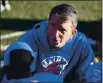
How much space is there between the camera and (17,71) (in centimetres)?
146

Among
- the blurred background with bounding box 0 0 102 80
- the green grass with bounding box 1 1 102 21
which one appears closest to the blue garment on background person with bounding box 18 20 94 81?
the blurred background with bounding box 0 0 102 80

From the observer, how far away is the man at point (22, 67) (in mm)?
1417

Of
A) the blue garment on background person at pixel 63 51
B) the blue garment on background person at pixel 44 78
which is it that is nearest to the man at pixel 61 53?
the blue garment on background person at pixel 63 51

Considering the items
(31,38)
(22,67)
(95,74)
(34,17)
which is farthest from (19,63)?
(34,17)

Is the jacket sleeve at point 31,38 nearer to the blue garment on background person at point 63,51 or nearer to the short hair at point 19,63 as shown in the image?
the blue garment on background person at point 63,51

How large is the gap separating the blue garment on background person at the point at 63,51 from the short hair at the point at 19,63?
97 centimetres

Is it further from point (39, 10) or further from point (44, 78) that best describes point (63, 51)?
point (39, 10)

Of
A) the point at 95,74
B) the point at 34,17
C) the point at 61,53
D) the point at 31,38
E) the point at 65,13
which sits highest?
the point at 65,13

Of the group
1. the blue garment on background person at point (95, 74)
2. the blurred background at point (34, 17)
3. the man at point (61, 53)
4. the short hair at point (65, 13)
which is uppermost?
the short hair at point (65, 13)

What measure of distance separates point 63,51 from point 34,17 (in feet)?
12.8

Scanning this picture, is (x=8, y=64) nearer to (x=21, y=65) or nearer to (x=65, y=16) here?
(x=21, y=65)

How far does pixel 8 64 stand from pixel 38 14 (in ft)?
16.8

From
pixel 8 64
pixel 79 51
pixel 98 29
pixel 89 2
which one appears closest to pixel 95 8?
pixel 89 2

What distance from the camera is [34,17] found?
21.4ft
